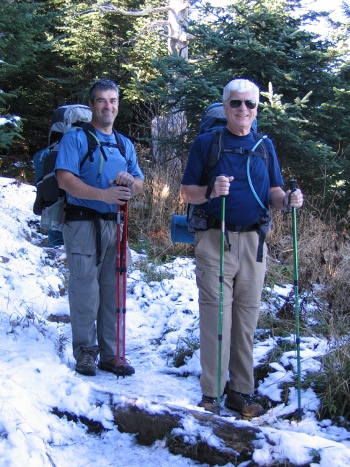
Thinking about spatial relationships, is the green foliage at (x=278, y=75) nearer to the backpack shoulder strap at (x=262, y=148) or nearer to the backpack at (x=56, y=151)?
the backpack at (x=56, y=151)

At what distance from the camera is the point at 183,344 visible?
16.1 feet

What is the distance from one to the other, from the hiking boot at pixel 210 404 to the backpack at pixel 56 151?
1853mm

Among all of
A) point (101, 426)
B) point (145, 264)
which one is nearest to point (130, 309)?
point (145, 264)

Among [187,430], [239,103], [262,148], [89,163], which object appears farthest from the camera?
[89,163]

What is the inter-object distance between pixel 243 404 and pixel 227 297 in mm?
738

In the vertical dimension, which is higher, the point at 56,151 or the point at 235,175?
the point at 56,151

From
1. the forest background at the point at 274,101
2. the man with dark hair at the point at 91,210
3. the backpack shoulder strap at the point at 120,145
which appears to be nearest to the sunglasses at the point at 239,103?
the man with dark hair at the point at 91,210

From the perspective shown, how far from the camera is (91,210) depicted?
4012 millimetres

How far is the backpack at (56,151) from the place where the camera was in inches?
156

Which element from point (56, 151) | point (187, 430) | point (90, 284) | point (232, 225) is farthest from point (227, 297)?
point (56, 151)

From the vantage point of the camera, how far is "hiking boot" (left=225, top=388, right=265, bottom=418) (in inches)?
138

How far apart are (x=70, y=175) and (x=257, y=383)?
Answer: 2.11m

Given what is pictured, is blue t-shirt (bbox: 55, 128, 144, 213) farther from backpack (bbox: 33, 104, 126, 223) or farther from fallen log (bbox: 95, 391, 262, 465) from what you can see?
fallen log (bbox: 95, 391, 262, 465)

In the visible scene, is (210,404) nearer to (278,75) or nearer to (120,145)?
(120,145)
